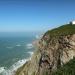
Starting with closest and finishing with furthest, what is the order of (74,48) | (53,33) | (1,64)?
(74,48)
(53,33)
(1,64)

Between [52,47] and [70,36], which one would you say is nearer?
[70,36]

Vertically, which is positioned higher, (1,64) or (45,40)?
(45,40)

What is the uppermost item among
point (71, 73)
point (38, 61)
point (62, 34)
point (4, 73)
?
point (62, 34)

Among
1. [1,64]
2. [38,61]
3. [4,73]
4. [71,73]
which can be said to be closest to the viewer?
[71,73]

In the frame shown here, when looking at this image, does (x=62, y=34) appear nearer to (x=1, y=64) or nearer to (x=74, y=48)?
(x=74, y=48)

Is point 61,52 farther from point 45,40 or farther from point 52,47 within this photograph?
point 45,40

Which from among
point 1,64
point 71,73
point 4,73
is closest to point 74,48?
point 71,73

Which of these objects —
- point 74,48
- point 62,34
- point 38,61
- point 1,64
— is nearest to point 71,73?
point 74,48
